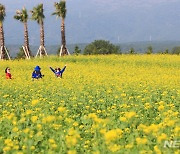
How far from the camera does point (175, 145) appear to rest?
20.6ft

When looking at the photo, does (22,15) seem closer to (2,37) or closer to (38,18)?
(38,18)

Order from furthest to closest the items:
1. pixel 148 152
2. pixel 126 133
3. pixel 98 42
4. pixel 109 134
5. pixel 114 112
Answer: pixel 98 42 → pixel 114 112 → pixel 126 133 → pixel 148 152 → pixel 109 134

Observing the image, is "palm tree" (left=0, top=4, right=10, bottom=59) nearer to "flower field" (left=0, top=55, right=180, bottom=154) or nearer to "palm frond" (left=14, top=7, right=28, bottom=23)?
"palm frond" (left=14, top=7, right=28, bottom=23)

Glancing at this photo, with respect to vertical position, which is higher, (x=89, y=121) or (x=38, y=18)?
(x=38, y=18)

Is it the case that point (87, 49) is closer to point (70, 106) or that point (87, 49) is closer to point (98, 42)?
point (98, 42)

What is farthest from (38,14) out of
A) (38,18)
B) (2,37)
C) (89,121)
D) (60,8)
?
(89,121)

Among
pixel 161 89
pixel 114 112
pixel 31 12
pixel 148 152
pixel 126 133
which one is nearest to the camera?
pixel 148 152

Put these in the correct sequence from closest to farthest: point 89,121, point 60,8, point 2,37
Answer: point 89,121 → point 2,37 → point 60,8

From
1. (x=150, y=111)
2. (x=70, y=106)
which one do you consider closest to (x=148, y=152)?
(x=150, y=111)

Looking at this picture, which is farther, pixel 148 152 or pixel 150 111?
pixel 150 111

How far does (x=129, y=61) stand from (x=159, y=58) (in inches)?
125

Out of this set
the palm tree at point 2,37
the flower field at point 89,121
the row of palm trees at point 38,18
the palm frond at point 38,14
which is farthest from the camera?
the palm frond at point 38,14

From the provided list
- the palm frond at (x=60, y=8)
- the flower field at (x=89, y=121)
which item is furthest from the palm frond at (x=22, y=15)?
the flower field at (x=89, y=121)

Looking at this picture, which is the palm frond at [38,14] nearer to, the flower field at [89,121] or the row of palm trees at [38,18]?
the row of palm trees at [38,18]
